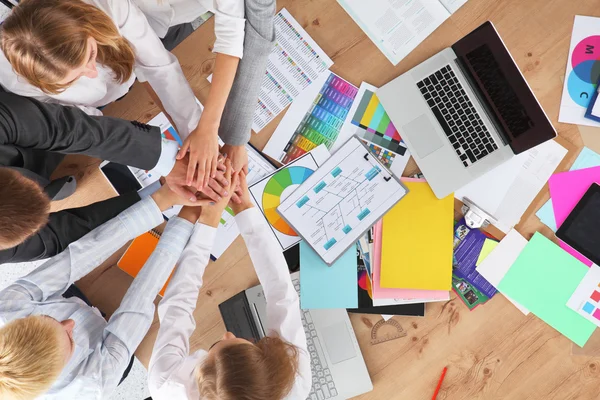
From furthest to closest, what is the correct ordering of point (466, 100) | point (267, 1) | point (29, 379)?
point (466, 100)
point (267, 1)
point (29, 379)

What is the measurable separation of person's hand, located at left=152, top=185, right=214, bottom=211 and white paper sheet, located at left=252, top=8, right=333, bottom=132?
262 millimetres

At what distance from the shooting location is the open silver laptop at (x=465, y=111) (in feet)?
3.77

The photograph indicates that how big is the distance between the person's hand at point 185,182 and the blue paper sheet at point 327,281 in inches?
10.8

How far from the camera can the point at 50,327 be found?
1.03 m

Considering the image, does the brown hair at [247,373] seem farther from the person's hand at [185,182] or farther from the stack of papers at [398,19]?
the stack of papers at [398,19]

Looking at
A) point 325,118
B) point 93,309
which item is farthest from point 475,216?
point 93,309

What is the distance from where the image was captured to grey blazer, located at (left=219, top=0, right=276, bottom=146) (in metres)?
1.12

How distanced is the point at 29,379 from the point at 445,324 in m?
1.03

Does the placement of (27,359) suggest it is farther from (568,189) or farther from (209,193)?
(568,189)

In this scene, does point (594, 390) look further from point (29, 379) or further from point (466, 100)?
point (29, 379)

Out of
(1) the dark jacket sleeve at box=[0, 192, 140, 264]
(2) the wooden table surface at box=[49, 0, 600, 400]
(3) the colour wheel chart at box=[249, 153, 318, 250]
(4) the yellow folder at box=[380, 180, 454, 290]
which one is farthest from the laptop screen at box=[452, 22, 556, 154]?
(1) the dark jacket sleeve at box=[0, 192, 140, 264]

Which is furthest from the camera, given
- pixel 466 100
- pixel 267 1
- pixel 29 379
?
pixel 466 100

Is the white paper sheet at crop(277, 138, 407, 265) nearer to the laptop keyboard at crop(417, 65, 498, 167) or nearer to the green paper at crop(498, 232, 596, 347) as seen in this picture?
the laptop keyboard at crop(417, 65, 498, 167)

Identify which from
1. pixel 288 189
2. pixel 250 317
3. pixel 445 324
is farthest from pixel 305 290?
pixel 445 324
